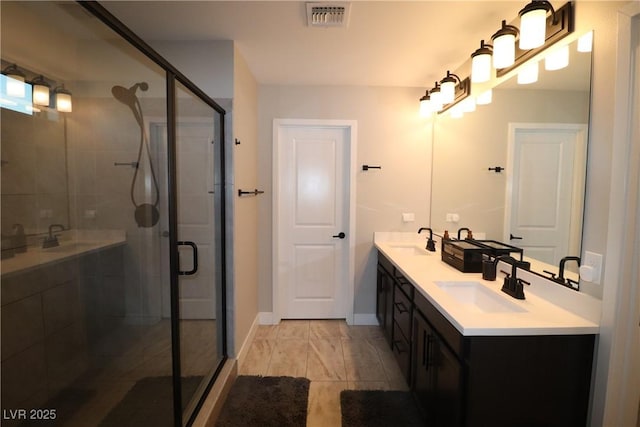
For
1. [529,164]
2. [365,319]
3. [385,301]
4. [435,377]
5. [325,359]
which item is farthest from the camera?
[365,319]

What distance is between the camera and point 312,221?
10.6 feet

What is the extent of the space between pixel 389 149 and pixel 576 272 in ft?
6.54

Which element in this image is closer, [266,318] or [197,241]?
[197,241]

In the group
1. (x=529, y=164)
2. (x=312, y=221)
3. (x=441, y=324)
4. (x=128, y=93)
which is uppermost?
(x=128, y=93)

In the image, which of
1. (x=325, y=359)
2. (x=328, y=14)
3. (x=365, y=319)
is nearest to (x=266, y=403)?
(x=325, y=359)

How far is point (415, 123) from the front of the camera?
10.1ft

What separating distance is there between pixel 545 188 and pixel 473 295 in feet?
2.43

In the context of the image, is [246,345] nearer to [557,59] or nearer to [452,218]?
[452,218]

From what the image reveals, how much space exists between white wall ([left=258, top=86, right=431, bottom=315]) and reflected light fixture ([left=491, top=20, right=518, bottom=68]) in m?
1.39

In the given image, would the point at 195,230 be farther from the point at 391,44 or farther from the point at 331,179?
the point at 391,44

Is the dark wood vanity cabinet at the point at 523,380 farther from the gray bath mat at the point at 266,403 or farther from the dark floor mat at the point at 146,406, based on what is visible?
the dark floor mat at the point at 146,406

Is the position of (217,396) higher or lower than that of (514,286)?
lower

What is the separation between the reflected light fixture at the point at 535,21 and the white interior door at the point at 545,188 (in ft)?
1.46

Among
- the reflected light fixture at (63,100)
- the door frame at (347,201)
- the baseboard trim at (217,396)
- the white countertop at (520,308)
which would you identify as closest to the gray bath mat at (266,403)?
the baseboard trim at (217,396)
